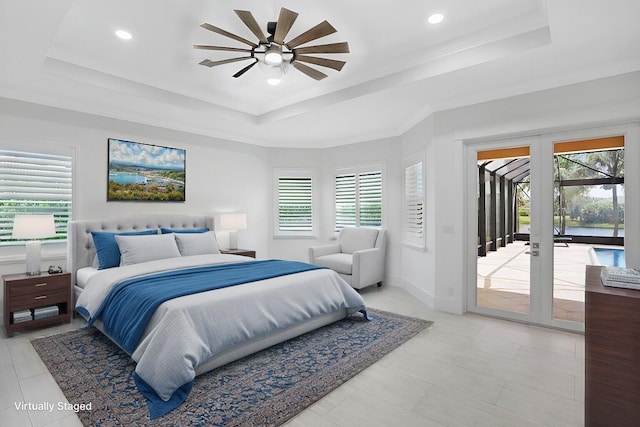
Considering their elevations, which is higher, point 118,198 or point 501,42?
point 501,42

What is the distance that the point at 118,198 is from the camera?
14.9 ft

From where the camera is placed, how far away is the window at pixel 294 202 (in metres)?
6.62

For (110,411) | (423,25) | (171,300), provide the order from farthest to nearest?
(423,25), (171,300), (110,411)

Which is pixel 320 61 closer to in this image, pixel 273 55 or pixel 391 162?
pixel 273 55

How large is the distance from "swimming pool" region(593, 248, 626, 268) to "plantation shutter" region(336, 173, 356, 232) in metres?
3.64

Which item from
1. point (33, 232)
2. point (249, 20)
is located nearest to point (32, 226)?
Result: point (33, 232)

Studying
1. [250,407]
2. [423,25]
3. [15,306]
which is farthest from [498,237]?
[15,306]

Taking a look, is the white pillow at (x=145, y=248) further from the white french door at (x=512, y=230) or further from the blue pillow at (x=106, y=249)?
the white french door at (x=512, y=230)

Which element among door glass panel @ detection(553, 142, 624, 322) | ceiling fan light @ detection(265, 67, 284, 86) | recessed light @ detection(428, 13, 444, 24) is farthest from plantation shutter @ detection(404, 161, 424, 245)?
ceiling fan light @ detection(265, 67, 284, 86)

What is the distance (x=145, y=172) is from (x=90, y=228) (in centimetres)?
107

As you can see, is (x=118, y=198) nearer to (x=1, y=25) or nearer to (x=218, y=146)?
(x=218, y=146)

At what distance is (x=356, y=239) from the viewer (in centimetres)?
582

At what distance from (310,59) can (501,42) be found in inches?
67.2

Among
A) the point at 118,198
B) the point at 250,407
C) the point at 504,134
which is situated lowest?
the point at 250,407
